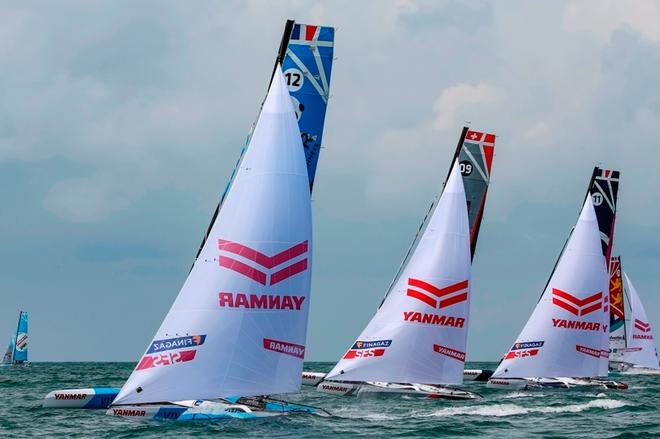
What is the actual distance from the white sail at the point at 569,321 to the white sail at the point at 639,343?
43.3 m

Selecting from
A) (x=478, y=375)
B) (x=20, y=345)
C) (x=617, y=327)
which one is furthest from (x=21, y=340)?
(x=478, y=375)

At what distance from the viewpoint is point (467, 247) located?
41.6 m

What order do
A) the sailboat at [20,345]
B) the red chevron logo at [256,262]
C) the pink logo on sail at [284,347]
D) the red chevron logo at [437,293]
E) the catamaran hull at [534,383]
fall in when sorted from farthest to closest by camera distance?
the sailboat at [20,345]
the catamaran hull at [534,383]
the red chevron logo at [437,293]
the pink logo on sail at [284,347]
the red chevron logo at [256,262]

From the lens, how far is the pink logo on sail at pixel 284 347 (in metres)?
27.5

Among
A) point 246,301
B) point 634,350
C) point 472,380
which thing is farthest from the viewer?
point 634,350

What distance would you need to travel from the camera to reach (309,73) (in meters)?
31.0

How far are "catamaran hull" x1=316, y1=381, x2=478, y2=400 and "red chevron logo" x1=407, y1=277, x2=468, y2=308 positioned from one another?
→ 10.0 feet

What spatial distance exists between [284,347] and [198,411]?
2.56 m

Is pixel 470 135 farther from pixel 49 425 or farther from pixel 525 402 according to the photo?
pixel 49 425

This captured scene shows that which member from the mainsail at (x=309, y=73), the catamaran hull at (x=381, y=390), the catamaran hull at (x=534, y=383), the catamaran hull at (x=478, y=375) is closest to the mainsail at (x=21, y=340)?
the catamaran hull at (x=478, y=375)

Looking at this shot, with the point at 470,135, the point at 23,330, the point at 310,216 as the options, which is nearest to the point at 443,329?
the point at 470,135

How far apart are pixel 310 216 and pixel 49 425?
907 centimetres

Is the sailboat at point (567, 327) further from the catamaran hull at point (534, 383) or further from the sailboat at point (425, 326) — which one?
the sailboat at point (425, 326)

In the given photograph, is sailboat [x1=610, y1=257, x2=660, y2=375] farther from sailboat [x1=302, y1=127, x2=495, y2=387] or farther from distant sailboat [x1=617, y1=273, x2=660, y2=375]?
sailboat [x1=302, y1=127, x2=495, y2=387]
